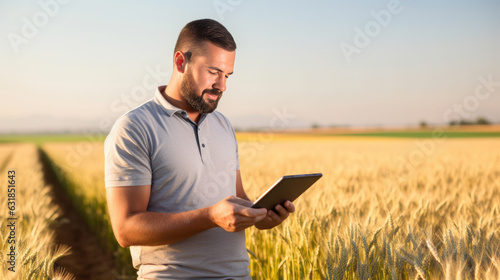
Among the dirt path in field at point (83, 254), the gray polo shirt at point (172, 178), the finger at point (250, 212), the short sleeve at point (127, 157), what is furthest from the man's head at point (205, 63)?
the dirt path in field at point (83, 254)

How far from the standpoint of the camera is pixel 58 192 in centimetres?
1154

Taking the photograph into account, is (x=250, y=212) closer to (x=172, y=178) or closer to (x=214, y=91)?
(x=172, y=178)

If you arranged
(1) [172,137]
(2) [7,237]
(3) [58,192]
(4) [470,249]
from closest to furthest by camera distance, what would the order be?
1. (1) [172,137]
2. (4) [470,249]
3. (2) [7,237]
4. (3) [58,192]

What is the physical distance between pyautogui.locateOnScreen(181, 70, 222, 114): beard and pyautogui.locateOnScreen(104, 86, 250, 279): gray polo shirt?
67 millimetres

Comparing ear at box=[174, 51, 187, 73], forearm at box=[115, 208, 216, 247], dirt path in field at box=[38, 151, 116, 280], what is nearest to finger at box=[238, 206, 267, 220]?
forearm at box=[115, 208, 216, 247]

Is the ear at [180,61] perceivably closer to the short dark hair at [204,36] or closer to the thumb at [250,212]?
the short dark hair at [204,36]

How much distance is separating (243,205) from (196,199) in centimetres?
31

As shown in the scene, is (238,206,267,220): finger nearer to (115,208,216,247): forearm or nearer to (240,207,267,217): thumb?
(240,207,267,217): thumb

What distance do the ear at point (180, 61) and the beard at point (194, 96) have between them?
0.04 metres

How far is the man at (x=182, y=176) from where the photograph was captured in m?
1.47

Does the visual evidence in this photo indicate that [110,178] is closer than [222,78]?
Yes

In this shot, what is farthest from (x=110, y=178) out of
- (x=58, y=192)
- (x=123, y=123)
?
(x=58, y=192)

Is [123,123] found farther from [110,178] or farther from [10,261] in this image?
[10,261]

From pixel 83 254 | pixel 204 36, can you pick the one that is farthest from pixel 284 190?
pixel 83 254
